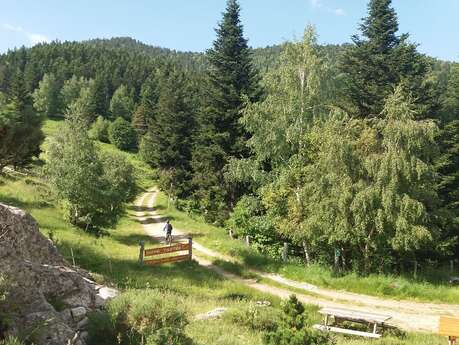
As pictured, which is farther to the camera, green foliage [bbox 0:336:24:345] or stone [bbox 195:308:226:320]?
stone [bbox 195:308:226:320]

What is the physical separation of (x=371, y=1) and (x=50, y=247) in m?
33.0

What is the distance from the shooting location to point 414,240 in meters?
21.0

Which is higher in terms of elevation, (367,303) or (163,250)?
(163,250)

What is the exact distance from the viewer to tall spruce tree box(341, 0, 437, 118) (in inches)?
1316

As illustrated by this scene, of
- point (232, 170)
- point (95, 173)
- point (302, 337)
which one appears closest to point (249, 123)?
point (232, 170)

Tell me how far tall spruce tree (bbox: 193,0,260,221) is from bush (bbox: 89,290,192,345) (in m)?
28.0

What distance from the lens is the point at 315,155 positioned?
25.5 meters

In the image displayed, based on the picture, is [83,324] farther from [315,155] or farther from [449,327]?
[315,155]

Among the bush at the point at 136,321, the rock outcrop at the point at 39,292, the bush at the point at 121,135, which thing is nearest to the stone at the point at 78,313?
the rock outcrop at the point at 39,292

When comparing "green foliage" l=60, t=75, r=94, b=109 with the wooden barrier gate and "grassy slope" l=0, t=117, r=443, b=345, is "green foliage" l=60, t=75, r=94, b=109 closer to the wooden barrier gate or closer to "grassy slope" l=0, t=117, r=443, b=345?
"grassy slope" l=0, t=117, r=443, b=345

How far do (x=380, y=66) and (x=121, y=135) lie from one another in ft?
234

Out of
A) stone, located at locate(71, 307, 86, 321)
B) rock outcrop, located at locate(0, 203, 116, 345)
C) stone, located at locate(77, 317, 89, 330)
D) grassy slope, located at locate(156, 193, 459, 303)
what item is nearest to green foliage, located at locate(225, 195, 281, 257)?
grassy slope, located at locate(156, 193, 459, 303)

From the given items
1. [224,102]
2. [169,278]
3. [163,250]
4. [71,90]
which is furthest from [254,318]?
[71,90]

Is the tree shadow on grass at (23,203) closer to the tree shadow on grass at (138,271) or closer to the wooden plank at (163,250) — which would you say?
the tree shadow on grass at (138,271)
